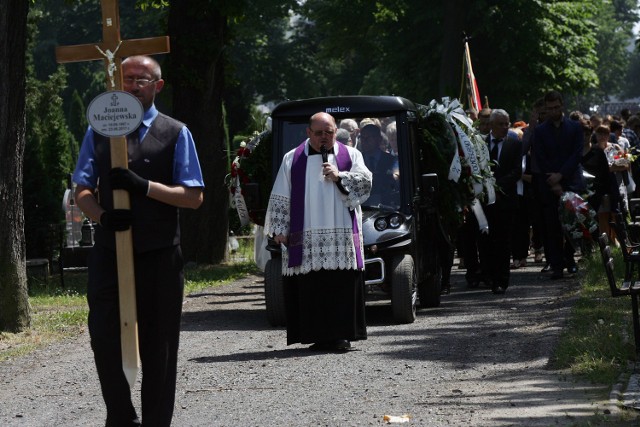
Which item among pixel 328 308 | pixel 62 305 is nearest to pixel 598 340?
pixel 328 308

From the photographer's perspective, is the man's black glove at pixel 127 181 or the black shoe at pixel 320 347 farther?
the black shoe at pixel 320 347

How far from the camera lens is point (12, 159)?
13039mm

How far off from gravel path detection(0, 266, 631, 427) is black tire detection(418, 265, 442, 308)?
0.52 meters

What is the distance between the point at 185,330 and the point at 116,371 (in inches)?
248

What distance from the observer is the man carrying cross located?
6820 millimetres

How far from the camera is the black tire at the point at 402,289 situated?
41.8 ft

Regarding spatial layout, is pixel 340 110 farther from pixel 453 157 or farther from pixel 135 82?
pixel 135 82

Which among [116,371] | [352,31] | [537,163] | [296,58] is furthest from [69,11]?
[116,371]

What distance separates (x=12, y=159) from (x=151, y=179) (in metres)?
6.45

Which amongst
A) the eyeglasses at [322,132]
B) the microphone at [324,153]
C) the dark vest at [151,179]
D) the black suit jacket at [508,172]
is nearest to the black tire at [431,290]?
the black suit jacket at [508,172]

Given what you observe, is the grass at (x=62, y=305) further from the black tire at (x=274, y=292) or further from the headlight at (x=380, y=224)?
the headlight at (x=380, y=224)

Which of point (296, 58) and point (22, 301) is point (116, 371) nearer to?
point (22, 301)

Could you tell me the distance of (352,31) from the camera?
41562 millimetres

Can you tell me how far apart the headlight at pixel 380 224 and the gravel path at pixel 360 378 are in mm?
860
